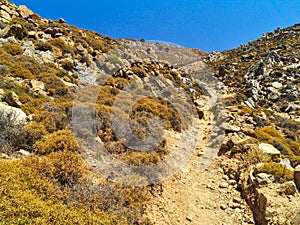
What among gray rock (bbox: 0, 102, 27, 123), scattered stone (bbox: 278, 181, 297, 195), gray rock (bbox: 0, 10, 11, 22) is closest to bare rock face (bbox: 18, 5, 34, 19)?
gray rock (bbox: 0, 10, 11, 22)

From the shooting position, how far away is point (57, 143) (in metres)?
6.75

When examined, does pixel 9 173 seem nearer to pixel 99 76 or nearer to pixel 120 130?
pixel 120 130

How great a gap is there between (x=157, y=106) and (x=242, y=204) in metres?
7.17

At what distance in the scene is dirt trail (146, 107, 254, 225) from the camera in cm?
619

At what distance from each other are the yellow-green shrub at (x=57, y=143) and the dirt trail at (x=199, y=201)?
9.58 ft

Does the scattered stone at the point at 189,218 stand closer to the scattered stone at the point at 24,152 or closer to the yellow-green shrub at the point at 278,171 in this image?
the yellow-green shrub at the point at 278,171

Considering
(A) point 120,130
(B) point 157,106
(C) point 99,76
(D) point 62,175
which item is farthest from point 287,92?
(D) point 62,175

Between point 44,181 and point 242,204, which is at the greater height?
point 242,204

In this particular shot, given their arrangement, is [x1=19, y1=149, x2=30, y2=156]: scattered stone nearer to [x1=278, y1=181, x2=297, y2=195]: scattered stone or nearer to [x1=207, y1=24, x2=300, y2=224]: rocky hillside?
[x1=207, y1=24, x2=300, y2=224]: rocky hillside

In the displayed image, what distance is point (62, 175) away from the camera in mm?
5559

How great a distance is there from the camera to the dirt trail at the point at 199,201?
20.3ft

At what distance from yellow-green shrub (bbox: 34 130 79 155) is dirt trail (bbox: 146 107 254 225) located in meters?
2.92

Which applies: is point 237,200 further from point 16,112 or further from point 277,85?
point 277,85

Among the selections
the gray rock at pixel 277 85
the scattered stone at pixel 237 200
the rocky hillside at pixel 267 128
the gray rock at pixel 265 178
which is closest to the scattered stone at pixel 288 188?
the rocky hillside at pixel 267 128
